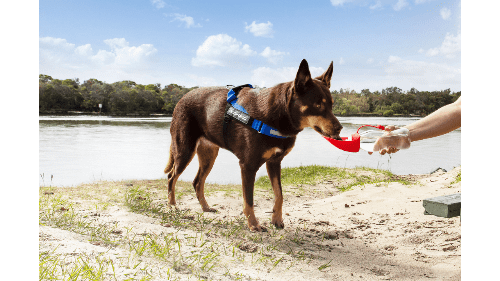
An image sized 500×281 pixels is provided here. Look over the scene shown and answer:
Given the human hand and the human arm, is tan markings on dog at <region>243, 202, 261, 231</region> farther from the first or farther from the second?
the human arm

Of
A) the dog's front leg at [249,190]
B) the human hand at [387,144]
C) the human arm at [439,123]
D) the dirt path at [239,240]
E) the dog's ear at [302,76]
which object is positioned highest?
the dog's ear at [302,76]

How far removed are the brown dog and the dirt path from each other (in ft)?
1.95

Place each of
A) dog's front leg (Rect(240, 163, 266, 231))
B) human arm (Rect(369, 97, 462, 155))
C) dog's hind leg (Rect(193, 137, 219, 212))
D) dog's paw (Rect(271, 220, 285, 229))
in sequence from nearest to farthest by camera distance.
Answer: human arm (Rect(369, 97, 462, 155))
dog's front leg (Rect(240, 163, 266, 231))
dog's paw (Rect(271, 220, 285, 229))
dog's hind leg (Rect(193, 137, 219, 212))

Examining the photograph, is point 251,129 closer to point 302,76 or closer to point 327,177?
point 302,76

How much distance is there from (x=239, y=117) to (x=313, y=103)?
3.46 ft

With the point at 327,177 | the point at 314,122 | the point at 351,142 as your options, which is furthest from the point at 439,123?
the point at 327,177

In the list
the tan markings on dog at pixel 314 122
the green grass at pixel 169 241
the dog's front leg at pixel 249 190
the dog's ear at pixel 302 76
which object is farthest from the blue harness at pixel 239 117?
the green grass at pixel 169 241

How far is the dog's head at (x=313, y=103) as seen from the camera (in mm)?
3633

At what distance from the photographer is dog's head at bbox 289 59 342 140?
363cm

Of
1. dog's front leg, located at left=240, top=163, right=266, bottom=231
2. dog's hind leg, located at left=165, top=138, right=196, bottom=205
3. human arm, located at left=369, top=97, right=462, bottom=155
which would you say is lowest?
dog's front leg, located at left=240, top=163, right=266, bottom=231

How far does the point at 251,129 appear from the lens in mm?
4305

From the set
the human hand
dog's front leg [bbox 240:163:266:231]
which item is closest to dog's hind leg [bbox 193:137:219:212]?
dog's front leg [bbox 240:163:266:231]

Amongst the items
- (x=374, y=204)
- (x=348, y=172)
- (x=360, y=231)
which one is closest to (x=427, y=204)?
(x=360, y=231)

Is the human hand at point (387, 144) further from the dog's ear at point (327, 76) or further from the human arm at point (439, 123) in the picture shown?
the dog's ear at point (327, 76)
